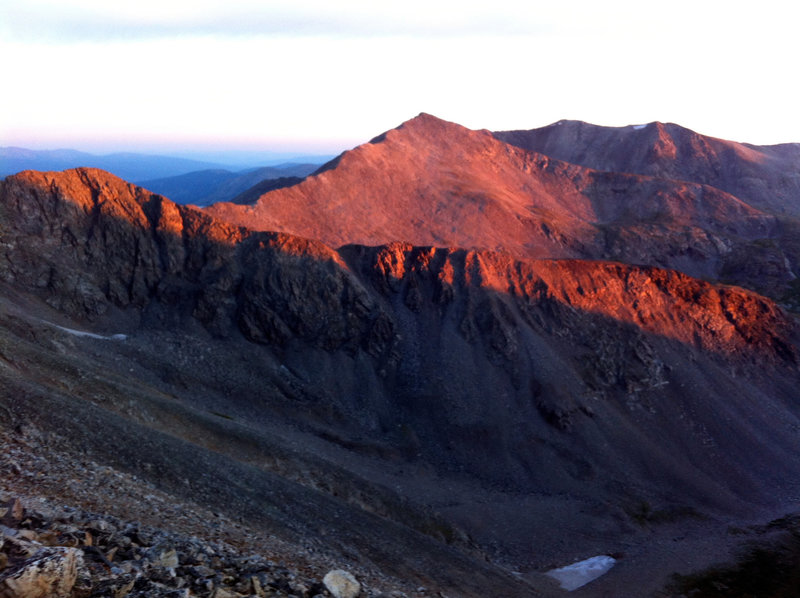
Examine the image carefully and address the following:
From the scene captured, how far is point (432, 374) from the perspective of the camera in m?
53.7

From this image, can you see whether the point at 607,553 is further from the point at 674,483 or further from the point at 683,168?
the point at 683,168

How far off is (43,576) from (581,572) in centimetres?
3341

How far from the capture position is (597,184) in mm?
124938

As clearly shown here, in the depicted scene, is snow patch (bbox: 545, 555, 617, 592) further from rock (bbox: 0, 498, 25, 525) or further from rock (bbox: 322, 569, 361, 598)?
rock (bbox: 0, 498, 25, 525)

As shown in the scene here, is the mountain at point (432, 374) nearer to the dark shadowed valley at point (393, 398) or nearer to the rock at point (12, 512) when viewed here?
the dark shadowed valley at point (393, 398)

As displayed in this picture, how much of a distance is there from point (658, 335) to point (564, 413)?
16388mm

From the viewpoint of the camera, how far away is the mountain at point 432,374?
115ft

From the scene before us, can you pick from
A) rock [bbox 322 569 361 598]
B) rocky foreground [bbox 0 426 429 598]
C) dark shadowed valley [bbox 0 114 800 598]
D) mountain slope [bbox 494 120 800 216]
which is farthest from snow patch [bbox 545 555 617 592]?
mountain slope [bbox 494 120 800 216]

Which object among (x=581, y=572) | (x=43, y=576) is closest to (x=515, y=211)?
(x=581, y=572)

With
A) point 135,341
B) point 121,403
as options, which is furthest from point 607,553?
point 135,341

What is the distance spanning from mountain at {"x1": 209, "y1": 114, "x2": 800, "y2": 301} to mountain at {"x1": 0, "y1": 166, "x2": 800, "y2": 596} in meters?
23.3

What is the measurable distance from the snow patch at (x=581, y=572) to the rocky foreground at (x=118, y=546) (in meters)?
17.1

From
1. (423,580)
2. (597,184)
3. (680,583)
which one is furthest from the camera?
(597,184)

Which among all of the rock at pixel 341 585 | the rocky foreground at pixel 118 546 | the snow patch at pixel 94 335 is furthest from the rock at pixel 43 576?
the snow patch at pixel 94 335
